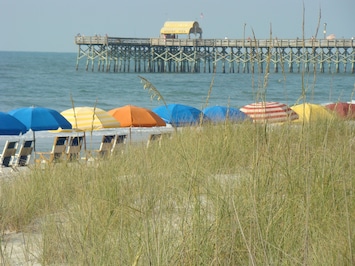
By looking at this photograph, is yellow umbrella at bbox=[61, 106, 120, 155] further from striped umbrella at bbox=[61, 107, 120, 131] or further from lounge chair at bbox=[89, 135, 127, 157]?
lounge chair at bbox=[89, 135, 127, 157]

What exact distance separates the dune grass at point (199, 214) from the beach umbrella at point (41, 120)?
275 inches

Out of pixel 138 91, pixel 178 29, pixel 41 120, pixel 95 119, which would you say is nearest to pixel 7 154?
pixel 41 120

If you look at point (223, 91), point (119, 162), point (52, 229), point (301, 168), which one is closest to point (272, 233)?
point (301, 168)

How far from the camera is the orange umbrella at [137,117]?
13258 millimetres

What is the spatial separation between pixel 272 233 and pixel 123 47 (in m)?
57.2

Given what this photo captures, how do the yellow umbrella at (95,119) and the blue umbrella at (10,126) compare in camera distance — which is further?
the yellow umbrella at (95,119)

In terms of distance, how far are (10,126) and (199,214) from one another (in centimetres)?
863

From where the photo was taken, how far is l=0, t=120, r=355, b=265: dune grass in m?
3.03

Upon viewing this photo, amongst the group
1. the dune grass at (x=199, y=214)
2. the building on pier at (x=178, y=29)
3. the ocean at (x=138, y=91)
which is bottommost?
the ocean at (x=138, y=91)

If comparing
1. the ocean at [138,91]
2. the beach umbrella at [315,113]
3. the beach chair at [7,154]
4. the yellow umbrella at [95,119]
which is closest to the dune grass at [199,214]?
the beach umbrella at [315,113]

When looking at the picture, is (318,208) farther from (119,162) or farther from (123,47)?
(123,47)

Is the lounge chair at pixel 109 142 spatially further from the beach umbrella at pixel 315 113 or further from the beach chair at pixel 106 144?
the beach umbrella at pixel 315 113

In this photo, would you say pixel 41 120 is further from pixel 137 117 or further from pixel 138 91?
pixel 138 91

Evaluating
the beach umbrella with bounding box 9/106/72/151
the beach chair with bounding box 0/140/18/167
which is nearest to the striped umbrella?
the beach umbrella with bounding box 9/106/72/151
